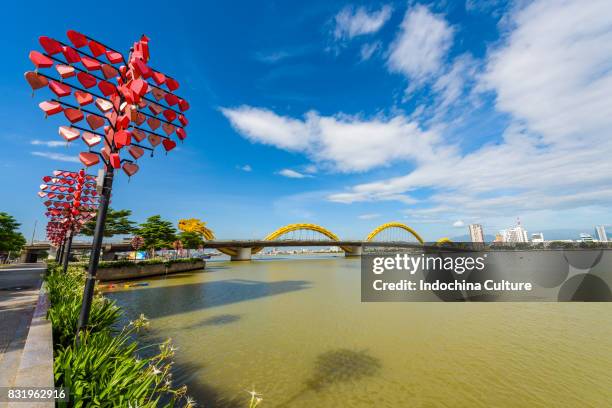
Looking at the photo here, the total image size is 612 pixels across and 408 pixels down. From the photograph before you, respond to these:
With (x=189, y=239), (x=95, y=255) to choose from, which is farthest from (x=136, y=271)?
(x=95, y=255)

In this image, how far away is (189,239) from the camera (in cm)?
5066

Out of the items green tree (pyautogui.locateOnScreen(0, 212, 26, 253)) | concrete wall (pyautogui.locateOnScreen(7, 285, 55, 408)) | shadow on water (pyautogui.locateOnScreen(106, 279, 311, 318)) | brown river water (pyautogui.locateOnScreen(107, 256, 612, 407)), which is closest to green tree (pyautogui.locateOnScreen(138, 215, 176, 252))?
green tree (pyautogui.locateOnScreen(0, 212, 26, 253))

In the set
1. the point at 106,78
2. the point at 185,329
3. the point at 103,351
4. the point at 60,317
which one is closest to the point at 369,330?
the point at 185,329

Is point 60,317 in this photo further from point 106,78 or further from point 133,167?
point 106,78

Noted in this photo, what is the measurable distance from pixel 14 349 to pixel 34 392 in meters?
3.60

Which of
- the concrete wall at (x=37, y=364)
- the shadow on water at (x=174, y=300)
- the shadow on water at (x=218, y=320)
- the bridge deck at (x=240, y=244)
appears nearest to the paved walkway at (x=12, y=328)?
the concrete wall at (x=37, y=364)

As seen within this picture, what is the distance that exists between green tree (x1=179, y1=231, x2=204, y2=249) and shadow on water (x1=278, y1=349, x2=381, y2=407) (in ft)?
156

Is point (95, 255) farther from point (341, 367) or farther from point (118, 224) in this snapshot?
point (118, 224)

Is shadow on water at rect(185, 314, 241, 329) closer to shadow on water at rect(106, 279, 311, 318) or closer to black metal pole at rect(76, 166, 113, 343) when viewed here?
shadow on water at rect(106, 279, 311, 318)

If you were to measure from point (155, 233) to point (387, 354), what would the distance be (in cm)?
4010

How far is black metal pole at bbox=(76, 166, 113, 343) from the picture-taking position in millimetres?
4475

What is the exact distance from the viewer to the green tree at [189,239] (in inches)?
1951

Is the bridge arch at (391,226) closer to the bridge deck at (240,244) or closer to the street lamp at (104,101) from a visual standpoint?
the bridge deck at (240,244)

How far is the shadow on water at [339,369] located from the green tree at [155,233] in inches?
1502
